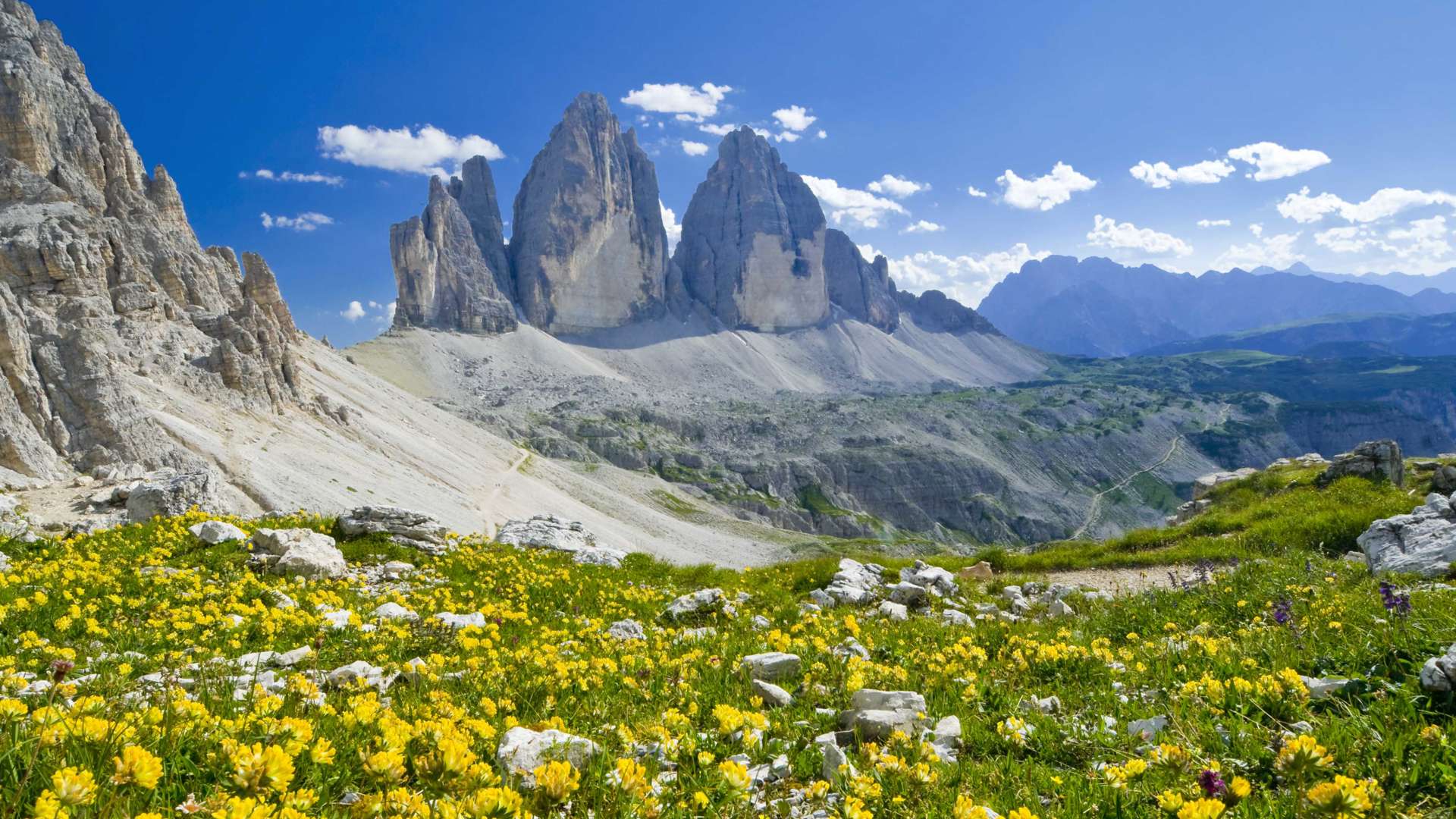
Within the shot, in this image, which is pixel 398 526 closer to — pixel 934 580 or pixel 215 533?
pixel 215 533

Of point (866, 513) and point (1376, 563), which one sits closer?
point (1376, 563)

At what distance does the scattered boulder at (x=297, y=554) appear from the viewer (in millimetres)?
13859

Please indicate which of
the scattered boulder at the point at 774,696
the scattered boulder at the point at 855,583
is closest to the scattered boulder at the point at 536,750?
the scattered boulder at the point at 774,696

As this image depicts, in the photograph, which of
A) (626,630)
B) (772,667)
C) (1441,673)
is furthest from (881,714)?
(626,630)

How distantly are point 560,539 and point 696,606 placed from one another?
13.6m

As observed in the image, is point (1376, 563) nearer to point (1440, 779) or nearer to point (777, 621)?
point (777, 621)

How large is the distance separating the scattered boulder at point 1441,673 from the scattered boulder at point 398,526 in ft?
59.8

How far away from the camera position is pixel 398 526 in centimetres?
1912

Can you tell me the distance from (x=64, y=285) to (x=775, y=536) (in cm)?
9665

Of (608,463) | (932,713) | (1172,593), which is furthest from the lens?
(608,463)

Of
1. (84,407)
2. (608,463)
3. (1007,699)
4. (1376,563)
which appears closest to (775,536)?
(608,463)

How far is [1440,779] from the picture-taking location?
4027mm

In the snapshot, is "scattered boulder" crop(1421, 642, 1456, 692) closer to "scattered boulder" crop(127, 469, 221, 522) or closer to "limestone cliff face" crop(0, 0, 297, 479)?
"scattered boulder" crop(127, 469, 221, 522)

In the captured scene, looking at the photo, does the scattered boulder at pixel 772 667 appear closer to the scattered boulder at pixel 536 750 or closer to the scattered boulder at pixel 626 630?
the scattered boulder at pixel 626 630
